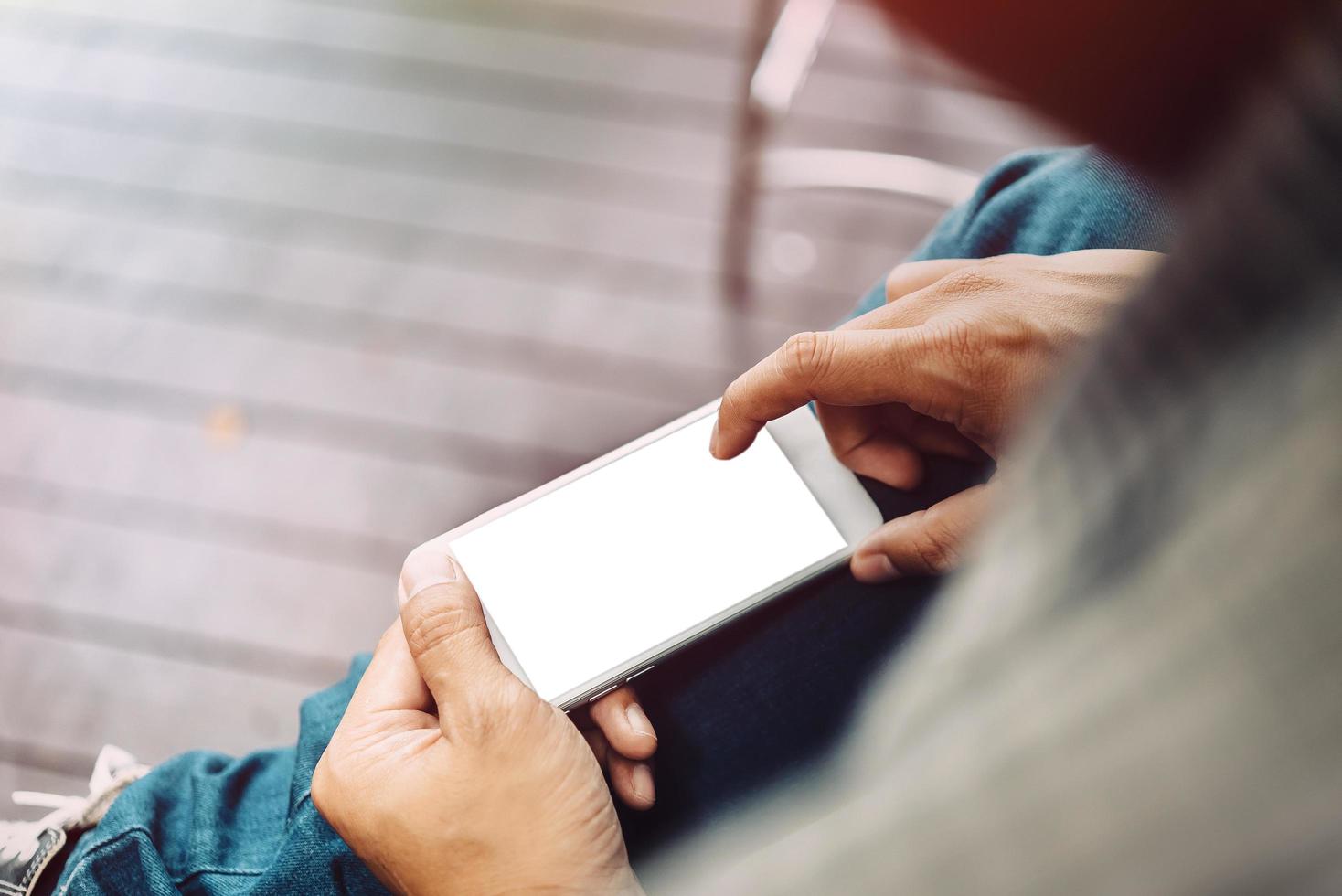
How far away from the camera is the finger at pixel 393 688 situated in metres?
0.56

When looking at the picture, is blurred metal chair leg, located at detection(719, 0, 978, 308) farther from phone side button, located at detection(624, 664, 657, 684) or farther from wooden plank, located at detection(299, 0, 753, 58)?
phone side button, located at detection(624, 664, 657, 684)

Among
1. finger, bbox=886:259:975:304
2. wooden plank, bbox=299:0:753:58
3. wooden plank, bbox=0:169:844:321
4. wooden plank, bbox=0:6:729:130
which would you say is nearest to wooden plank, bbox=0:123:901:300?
wooden plank, bbox=0:169:844:321

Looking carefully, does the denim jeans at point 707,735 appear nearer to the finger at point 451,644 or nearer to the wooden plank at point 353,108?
the finger at point 451,644

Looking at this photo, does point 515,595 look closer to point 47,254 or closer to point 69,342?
point 69,342

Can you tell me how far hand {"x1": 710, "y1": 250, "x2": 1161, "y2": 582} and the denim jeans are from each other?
3 centimetres

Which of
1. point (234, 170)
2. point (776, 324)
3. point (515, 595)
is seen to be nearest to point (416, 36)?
point (234, 170)

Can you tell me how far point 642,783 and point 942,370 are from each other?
0.35 metres

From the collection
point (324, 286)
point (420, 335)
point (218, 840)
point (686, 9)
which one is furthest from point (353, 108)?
point (218, 840)

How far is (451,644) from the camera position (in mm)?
528

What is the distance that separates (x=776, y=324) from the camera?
1.24 meters

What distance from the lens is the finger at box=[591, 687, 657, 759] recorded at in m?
0.59

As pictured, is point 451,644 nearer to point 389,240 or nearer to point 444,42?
point 389,240

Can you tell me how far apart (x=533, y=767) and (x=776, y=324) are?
865 millimetres

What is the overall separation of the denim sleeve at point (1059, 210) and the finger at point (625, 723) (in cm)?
40
